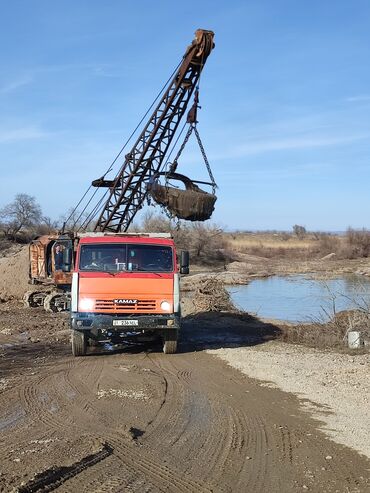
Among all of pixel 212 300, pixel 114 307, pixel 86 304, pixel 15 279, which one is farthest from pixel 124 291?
pixel 15 279

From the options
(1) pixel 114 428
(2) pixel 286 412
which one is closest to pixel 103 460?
(1) pixel 114 428

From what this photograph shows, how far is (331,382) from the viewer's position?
9.01 meters

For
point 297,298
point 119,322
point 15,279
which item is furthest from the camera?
point 297,298

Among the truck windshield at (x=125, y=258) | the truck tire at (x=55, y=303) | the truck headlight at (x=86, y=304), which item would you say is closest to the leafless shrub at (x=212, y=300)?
the truck tire at (x=55, y=303)

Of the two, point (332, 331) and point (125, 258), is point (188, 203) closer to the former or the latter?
point (332, 331)

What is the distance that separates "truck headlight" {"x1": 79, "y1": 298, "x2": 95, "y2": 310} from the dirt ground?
1022mm

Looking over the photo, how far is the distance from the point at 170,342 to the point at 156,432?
16.8 ft

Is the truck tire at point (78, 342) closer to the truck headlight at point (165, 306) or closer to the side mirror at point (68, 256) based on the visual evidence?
the side mirror at point (68, 256)

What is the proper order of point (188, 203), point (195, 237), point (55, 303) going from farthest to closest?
1. point (195, 237)
2. point (55, 303)
3. point (188, 203)

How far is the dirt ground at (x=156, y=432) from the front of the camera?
16.0ft

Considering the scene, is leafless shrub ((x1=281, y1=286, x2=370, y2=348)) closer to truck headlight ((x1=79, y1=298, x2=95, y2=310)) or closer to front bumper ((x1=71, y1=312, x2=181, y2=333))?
front bumper ((x1=71, y1=312, x2=181, y2=333))

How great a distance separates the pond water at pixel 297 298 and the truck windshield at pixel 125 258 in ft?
20.5

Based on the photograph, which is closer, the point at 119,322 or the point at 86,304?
the point at 119,322

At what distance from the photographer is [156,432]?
6250 millimetres
